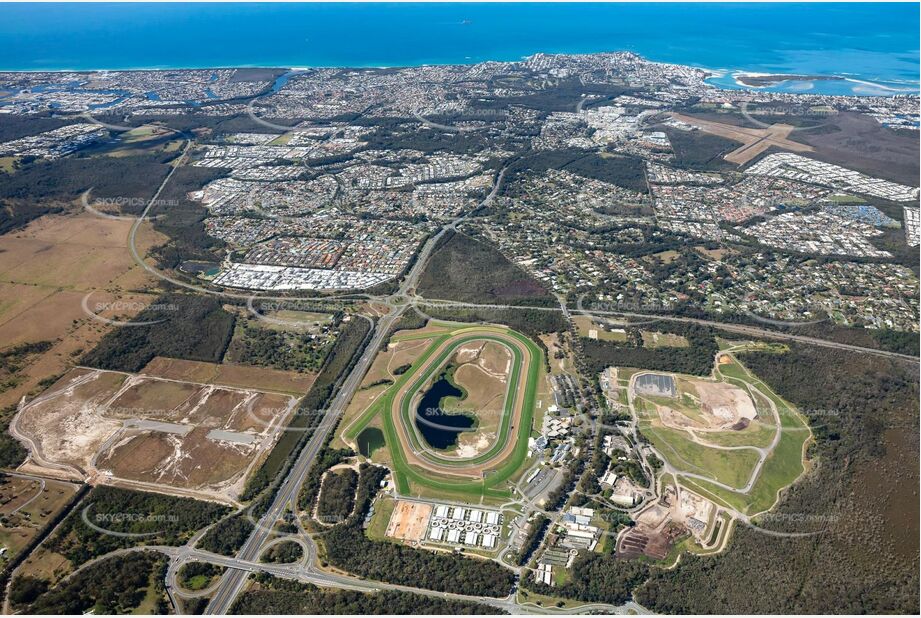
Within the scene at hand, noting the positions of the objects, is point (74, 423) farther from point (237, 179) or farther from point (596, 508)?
point (237, 179)

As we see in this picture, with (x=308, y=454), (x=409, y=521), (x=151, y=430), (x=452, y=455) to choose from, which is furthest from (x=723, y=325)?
(x=151, y=430)

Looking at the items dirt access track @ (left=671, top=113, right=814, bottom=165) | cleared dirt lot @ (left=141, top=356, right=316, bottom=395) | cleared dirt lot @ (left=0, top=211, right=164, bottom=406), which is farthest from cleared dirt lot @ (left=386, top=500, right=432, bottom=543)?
dirt access track @ (left=671, top=113, right=814, bottom=165)

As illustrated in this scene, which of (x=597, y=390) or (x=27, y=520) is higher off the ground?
(x=597, y=390)

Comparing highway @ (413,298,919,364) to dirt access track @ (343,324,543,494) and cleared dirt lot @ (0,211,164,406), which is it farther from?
cleared dirt lot @ (0,211,164,406)

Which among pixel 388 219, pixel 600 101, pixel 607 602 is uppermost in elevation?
pixel 600 101

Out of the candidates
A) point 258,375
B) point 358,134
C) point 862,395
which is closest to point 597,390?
point 862,395

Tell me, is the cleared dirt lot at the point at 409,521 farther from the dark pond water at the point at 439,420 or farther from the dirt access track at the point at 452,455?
the dark pond water at the point at 439,420
